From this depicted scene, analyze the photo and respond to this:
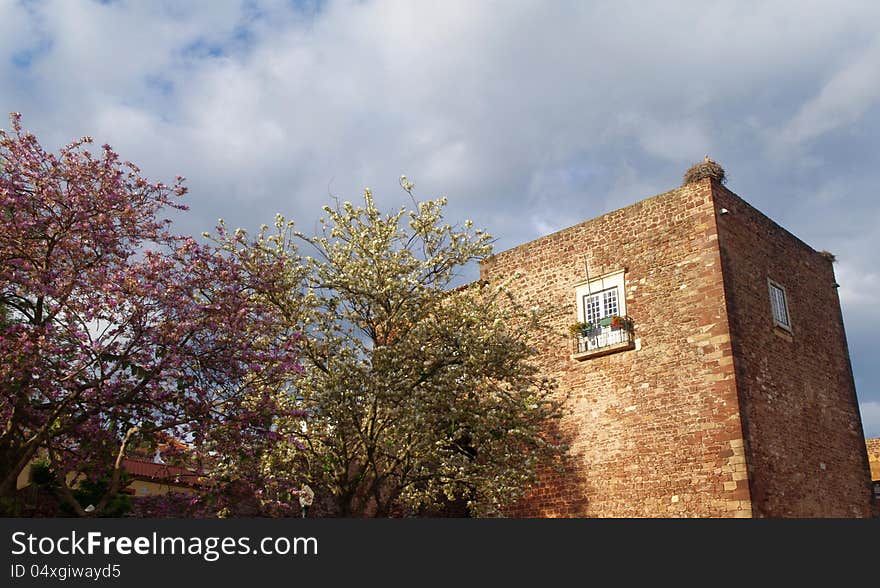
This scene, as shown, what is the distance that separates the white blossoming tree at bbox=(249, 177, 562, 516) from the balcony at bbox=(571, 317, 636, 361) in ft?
8.16

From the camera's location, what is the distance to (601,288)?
61.9 feet

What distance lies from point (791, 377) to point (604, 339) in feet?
14.0

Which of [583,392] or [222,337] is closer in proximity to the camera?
[222,337]

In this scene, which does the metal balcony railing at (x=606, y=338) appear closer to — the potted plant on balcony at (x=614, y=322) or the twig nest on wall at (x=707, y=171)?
the potted plant on balcony at (x=614, y=322)

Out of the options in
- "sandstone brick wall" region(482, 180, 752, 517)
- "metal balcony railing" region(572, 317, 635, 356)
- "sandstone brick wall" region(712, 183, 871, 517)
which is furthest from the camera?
"metal balcony railing" region(572, 317, 635, 356)

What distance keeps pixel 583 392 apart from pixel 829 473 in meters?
6.00

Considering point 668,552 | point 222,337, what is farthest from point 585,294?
point 668,552

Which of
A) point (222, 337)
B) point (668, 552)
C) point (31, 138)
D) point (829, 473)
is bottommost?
point (668, 552)

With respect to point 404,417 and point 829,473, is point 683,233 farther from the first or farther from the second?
point 404,417

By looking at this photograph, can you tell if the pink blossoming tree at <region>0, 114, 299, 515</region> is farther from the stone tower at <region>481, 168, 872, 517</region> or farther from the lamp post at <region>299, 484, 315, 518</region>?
the stone tower at <region>481, 168, 872, 517</region>

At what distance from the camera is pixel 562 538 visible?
25.3 feet

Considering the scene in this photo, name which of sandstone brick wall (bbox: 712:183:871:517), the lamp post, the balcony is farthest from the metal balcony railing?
the lamp post

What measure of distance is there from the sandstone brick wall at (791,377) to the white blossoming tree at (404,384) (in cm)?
417

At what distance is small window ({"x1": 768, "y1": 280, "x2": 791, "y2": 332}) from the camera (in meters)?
18.3
